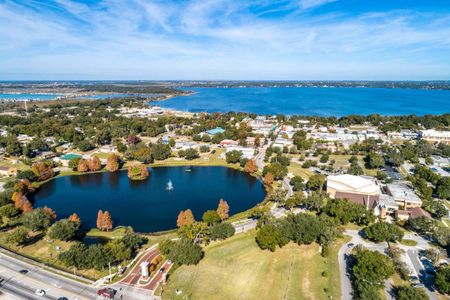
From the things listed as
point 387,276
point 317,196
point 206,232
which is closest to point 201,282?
point 206,232

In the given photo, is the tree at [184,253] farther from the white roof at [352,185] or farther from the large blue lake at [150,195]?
the white roof at [352,185]

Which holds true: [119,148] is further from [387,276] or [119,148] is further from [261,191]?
[387,276]

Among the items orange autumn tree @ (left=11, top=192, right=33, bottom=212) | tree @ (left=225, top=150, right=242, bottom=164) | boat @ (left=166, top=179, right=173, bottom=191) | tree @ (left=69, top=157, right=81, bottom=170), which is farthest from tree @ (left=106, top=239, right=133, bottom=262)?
tree @ (left=225, top=150, right=242, bottom=164)

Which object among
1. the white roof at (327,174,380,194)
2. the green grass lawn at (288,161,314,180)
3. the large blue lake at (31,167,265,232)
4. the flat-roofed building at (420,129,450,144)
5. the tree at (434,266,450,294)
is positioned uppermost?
the flat-roofed building at (420,129,450,144)

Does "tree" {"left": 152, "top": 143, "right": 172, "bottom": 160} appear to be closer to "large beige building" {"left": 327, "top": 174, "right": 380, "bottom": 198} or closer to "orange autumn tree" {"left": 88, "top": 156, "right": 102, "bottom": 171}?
"orange autumn tree" {"left": 88, "top": 156, "right": 102, "bottom": 171}

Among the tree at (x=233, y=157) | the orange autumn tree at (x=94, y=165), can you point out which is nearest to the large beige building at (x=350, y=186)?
the tree at (x=233, y=157)
